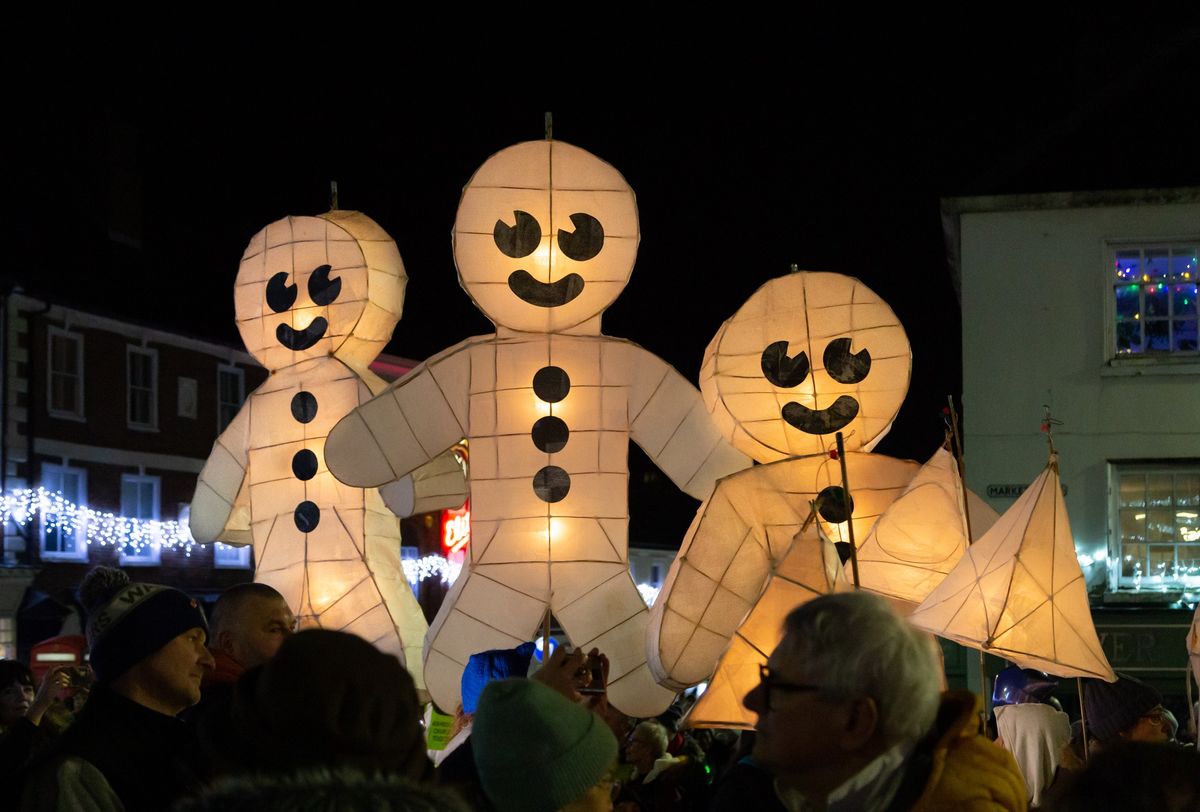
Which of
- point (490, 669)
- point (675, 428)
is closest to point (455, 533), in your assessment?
point (675, 428)

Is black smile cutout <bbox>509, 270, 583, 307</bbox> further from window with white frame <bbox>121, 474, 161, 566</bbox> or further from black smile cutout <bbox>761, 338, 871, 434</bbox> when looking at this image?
window with white frame <bbox>121, 474, 161, 566</bbox>

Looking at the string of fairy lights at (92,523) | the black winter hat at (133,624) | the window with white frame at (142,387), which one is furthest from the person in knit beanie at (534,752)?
the window with white frame at (142,387)

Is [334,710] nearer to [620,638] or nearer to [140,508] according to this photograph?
[620,638]

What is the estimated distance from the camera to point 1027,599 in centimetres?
634

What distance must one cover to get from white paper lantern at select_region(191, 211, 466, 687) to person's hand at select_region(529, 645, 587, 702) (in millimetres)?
4051

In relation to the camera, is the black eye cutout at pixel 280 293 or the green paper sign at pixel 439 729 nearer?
the green paper sign at pixel 439 729

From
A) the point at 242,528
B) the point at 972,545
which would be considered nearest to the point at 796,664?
the point at 972,545

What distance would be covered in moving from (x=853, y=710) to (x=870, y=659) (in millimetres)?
93

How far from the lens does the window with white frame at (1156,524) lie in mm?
15211

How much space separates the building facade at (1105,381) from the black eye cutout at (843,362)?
8.56 m

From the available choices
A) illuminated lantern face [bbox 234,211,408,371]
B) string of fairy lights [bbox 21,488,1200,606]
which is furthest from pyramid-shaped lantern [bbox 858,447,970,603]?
string of fairy lights [bbox 21,488,1200,606]

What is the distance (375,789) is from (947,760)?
1.32 m

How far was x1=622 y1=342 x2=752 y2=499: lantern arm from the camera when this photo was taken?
7.44 meters

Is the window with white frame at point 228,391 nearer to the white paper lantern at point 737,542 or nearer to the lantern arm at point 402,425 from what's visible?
the lantern arm at point 402,425
